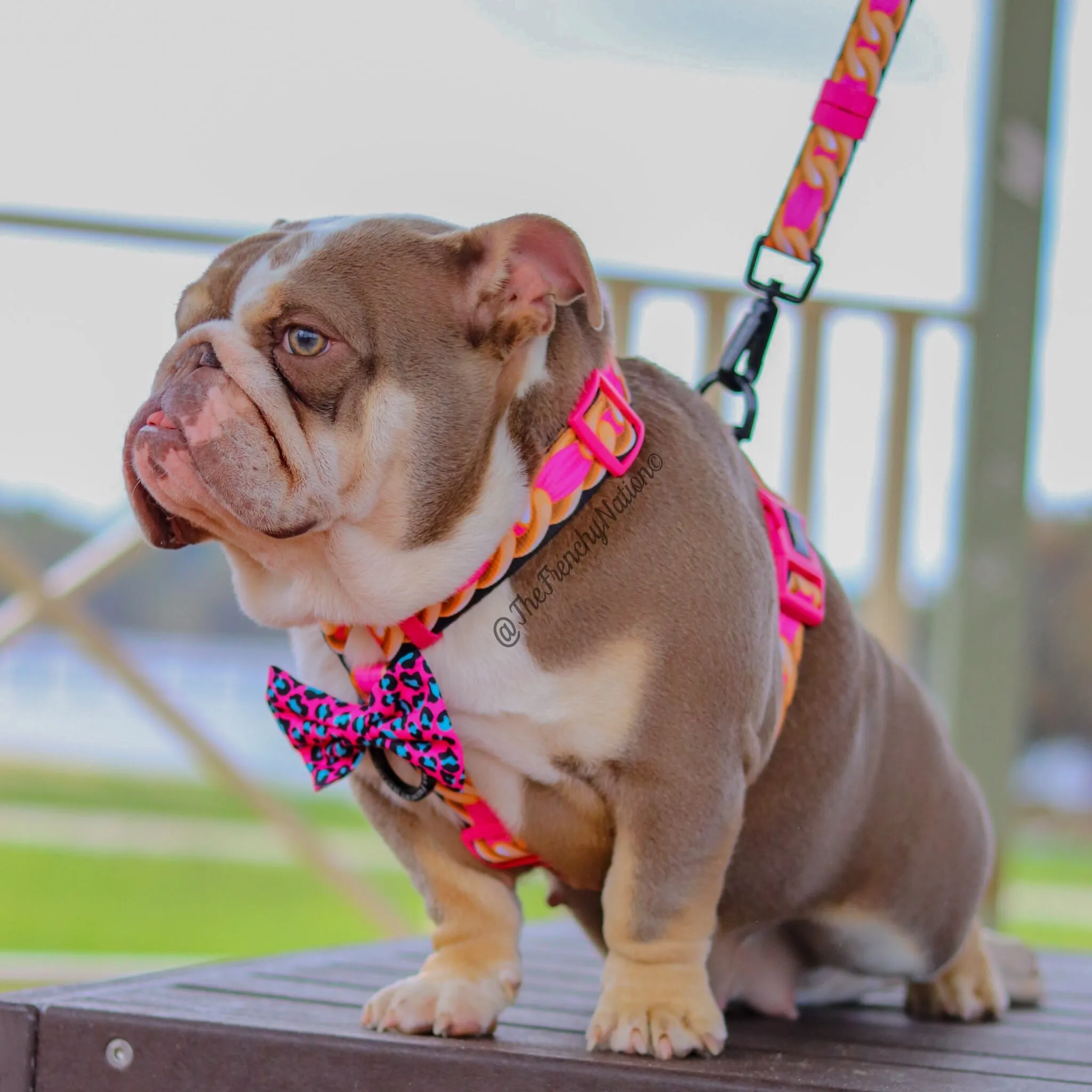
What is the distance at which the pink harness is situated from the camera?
1318mm

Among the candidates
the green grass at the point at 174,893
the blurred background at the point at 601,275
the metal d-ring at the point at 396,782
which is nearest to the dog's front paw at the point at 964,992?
the metal d-ring at the point at 396,782

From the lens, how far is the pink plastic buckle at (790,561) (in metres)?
1.54

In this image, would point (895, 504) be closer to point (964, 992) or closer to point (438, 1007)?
point (964, 992)

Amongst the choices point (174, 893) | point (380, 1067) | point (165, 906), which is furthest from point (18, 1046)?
point (174, 893)

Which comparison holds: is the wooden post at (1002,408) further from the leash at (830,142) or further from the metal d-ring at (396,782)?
the metal d-ring at (396,782)

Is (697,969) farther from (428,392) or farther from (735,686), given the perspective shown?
(428,392)

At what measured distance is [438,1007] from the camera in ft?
4.56

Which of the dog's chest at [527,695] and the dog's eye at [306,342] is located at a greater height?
the dog's eye at [306,342]

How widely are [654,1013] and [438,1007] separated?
0.21 meters

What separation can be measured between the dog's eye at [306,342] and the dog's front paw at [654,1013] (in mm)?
645

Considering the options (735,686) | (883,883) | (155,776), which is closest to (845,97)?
(735,686)

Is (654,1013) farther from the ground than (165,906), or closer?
farther from the ground

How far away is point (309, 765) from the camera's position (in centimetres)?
144

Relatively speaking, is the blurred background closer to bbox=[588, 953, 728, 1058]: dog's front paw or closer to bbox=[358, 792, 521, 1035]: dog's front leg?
bbox=[358, 792, 521, 1035]: dog's front leg
